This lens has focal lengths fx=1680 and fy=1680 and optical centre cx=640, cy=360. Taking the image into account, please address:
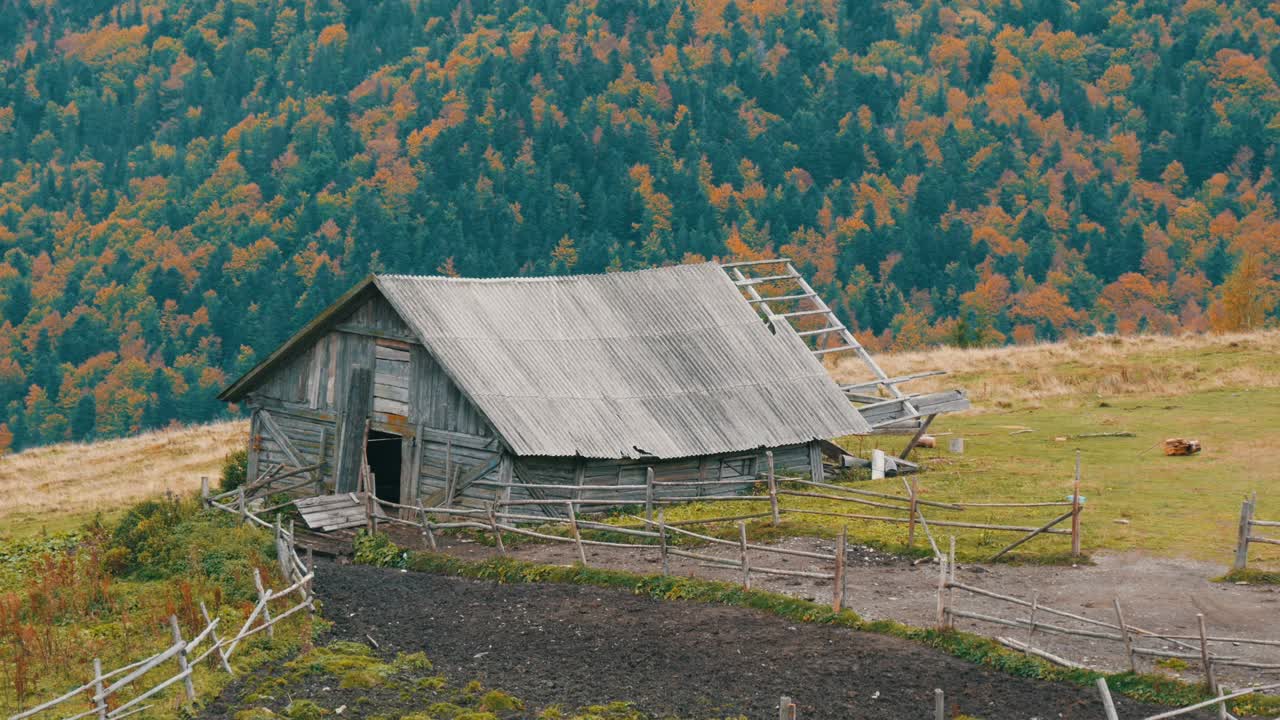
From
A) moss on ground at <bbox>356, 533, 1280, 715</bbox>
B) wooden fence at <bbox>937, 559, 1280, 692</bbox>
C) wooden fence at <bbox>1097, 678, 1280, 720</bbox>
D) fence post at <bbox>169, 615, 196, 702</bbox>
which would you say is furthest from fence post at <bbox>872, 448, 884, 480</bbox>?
fence post at <bbox>169, 615, 196, 702</bbox>

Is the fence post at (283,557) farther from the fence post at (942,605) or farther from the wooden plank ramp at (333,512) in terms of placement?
the fence post at (942,605)

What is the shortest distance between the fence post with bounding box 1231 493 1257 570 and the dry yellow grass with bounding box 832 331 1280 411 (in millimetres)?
21391

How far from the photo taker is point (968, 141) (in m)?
163

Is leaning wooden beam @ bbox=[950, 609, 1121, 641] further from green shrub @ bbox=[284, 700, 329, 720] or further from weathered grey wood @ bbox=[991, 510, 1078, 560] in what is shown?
green shrub @ bbox=[284, 700, 329, 720]

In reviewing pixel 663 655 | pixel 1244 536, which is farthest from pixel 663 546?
pixel 1244 536

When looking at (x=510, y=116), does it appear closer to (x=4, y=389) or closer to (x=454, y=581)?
(x=4, y=389)

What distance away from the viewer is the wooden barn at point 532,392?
34.9 m

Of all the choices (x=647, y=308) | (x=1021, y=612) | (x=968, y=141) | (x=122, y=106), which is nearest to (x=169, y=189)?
(x=122, y=106)

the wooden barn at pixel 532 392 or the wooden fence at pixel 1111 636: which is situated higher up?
the wooden barn at pixel 532 392

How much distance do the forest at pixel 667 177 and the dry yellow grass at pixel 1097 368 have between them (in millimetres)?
65391

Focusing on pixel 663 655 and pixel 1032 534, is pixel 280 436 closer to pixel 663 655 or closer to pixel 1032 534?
pixel 663 655

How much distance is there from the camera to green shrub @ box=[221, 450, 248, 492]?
131 ft

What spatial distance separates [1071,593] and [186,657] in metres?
14.0

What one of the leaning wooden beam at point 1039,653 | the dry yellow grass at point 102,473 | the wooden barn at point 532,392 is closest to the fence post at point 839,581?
the leaning wooden beam at point 1039,653
